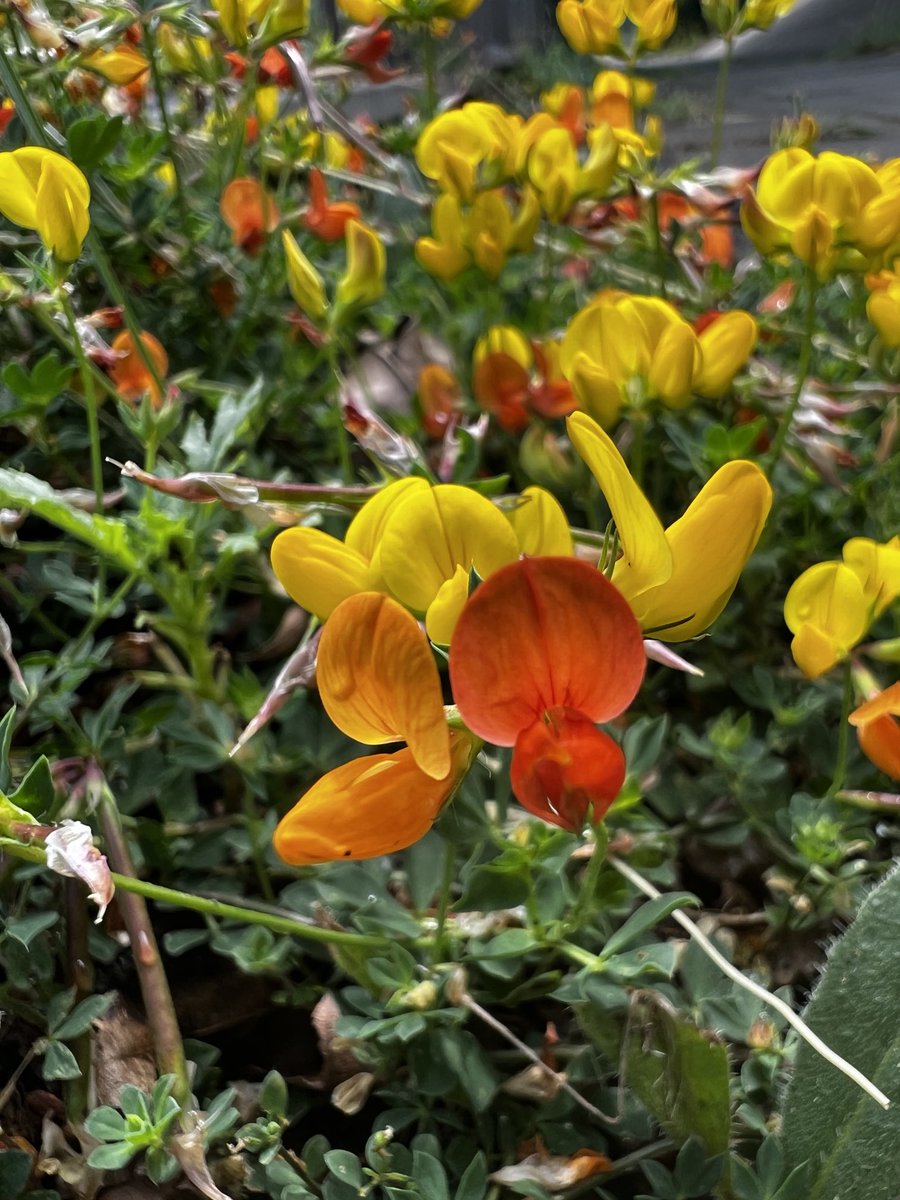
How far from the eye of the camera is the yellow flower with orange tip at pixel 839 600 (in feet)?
1.72

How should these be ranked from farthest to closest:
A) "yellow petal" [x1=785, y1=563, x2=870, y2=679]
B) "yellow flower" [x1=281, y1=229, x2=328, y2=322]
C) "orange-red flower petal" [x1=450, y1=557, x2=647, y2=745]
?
"yellow flower" [x1=281, y1=229, x2=328, y2=322] → "yellow petal" [x1=785, y1=563, x2=870, y2=679] → "orange-red flower petal" [x1=450, y1=557, x2=647, y2=745]

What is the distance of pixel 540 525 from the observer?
1.29 ft

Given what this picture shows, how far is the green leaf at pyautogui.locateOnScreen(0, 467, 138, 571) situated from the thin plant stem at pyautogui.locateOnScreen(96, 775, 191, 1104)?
0.13m

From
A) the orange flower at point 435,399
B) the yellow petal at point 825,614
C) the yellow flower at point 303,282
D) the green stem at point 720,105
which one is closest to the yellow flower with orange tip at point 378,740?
the yellow petal at point 825,614

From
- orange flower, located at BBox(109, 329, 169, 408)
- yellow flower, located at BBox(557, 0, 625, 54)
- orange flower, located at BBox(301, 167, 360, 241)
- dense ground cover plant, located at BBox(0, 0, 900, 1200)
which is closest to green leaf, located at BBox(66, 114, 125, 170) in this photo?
dense ground cover plant, located at BBox(0, 0, 900, 1200)

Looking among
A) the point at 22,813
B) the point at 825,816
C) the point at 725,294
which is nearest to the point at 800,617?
the point at 825,816

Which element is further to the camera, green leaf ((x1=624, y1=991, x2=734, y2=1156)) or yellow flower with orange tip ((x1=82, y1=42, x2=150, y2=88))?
yellow flower with orange tip ((x1=82, y1=42, x2=150, y2=88))

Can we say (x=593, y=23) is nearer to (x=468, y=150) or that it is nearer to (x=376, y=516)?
(x=468, y=150)

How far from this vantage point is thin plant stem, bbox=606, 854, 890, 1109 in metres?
0.43

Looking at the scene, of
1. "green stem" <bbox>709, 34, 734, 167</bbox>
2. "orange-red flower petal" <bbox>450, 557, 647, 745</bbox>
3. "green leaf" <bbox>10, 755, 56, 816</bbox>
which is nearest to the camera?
"orange-red flower petal" <bbox>450, 557, 647, 745</bbox>

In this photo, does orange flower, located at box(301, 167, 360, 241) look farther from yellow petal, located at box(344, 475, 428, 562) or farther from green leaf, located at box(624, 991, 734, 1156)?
green leaf, located at box(624, 991, 734, 1156)

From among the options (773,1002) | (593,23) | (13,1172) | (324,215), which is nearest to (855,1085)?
(773,1002)

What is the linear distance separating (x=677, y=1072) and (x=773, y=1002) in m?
0.06

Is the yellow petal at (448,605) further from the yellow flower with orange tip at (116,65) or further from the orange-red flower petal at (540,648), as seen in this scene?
the yellow flower with orange tip at (116,65)
